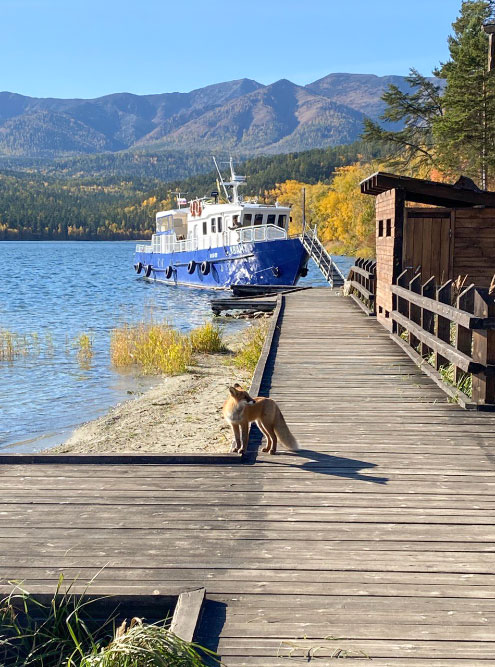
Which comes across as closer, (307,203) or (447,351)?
(447,351)

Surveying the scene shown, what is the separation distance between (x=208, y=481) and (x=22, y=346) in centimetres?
1497

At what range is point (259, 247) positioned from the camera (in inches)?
1266

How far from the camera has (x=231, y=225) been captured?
35188 mm

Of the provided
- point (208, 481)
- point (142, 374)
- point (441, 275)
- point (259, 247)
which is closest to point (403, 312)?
point (441, 275)

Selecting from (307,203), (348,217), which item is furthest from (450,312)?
(307,203)

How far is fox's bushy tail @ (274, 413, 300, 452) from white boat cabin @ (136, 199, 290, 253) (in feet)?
89.4

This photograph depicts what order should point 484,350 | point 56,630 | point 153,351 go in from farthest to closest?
point 153,351, point 484,350, point 56,630

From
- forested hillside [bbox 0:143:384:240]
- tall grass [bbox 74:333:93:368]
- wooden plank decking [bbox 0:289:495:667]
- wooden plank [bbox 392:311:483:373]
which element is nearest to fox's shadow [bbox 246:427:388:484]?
wooden plank decking [bbox 0:289:495:667]

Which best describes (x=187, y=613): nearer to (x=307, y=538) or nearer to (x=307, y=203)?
(x=307, y=538)

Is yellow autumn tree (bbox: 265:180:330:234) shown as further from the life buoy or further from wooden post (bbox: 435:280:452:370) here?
wooden post (bbox: 435:280:452:370)

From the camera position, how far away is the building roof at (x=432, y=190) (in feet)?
39.6

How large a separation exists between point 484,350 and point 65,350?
13.7 meters

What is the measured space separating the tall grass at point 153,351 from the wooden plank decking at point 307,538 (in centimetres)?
791

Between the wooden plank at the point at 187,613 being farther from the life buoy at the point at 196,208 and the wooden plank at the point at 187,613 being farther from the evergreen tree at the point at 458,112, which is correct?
the evergreen tree at the point at 458,112
